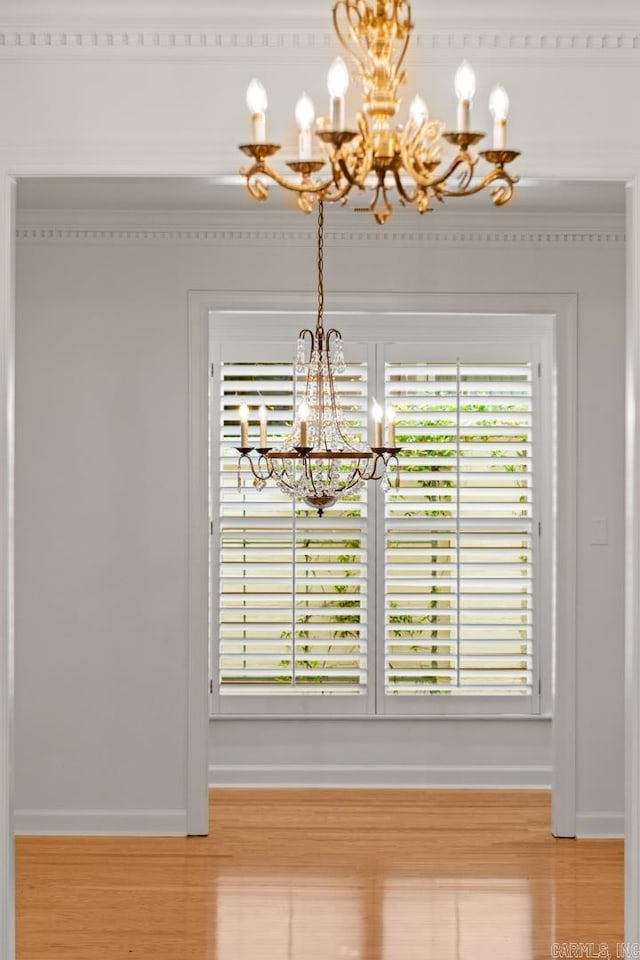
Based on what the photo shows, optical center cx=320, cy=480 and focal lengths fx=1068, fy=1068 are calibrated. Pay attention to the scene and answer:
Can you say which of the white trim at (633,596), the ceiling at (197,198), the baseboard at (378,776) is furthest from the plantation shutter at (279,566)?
the white trim at (633,596)

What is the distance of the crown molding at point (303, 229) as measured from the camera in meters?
4.57

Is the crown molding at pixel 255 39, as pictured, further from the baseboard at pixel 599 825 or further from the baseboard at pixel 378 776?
the baseboard at pixel 378 776

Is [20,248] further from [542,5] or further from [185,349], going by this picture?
[542,5]

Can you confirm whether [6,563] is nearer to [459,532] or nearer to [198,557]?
[198,557]

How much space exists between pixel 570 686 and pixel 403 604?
99 centimetres

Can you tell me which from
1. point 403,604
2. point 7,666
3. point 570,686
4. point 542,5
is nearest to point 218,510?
point 403,604

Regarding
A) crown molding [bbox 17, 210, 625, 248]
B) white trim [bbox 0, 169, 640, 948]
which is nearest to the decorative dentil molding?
white trim [bbox 0, 169, 640, 948]

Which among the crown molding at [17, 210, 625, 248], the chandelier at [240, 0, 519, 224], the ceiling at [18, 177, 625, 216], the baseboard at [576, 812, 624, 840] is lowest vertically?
the baseboard at [576, 812, 624, 840]

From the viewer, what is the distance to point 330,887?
13.5 ft

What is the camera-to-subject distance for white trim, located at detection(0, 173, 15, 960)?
9.53 feet

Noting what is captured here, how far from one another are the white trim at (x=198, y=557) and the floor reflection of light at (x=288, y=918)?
621 millimetres

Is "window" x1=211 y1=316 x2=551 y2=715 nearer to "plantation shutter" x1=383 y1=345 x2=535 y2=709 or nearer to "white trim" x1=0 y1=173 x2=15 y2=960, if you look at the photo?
"plantation shutter" x1=383 y1=345 x2=535 y2=709

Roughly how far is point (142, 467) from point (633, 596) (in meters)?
2.37

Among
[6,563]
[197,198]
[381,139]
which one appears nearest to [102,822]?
[6,563]
